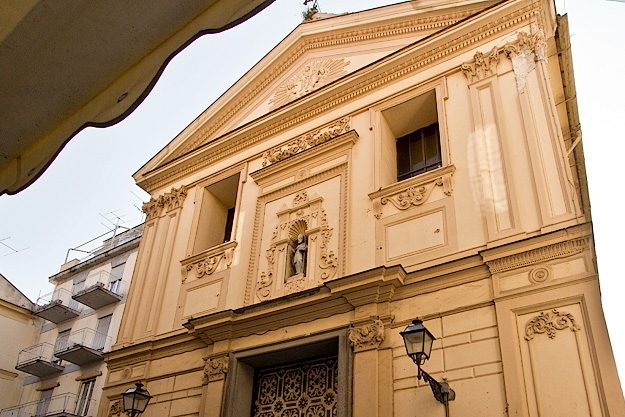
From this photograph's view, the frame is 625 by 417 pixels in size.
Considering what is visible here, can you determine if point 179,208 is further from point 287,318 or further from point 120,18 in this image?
point 120,18

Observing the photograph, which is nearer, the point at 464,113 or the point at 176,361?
the point at 464,113

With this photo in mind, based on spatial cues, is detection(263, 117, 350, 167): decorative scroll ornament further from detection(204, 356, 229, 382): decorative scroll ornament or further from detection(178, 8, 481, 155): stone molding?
detection(204, 356, 229, 382): decorative scroll ornament

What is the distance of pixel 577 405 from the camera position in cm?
619

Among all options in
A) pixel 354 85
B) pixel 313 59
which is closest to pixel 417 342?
pixel 354 85

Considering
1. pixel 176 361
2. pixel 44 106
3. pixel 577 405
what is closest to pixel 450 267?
pixel 577 405

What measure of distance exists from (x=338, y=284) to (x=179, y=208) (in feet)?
17.8

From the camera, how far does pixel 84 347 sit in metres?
20.2

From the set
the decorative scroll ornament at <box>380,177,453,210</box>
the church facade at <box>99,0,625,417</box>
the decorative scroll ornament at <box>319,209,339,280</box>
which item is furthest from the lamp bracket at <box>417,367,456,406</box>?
the decorative scroll ornament at <box>380,177,453,210</box>

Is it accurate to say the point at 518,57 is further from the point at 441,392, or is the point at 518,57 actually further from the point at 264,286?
the point at 264,286

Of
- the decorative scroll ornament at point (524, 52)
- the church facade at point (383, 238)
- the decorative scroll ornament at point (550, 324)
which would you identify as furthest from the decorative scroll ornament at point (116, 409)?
the decorative scroll ornament at point (524, 52)

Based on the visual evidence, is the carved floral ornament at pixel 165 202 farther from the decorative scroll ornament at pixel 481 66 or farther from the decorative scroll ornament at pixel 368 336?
the decorative scroll ornament at pixel 481 66

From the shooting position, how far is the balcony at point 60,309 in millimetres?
23406

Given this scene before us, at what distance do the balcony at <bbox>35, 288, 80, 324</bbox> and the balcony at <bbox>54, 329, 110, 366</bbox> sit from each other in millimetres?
1208

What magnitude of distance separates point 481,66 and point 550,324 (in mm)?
4550
